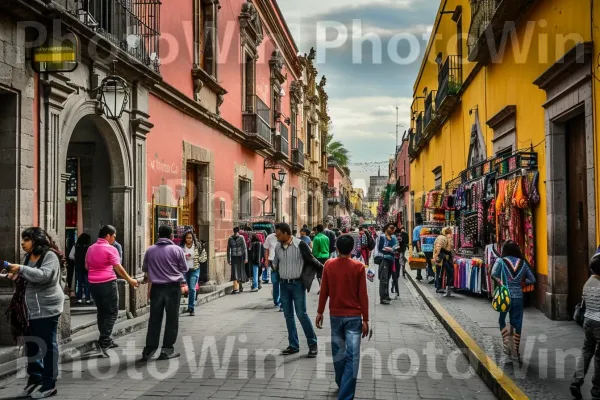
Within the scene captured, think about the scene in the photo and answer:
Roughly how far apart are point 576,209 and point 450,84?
335 inches

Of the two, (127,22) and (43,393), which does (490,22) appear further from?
(43,393)

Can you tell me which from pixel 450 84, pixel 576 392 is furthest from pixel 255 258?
pixel 576 392

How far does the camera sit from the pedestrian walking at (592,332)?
16.7 ft

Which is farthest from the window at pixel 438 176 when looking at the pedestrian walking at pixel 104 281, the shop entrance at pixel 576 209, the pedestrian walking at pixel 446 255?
the pedestrian walking at pixel 104 281

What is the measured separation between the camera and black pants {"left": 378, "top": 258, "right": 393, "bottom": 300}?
1248 cm

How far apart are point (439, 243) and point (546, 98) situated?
4.33m

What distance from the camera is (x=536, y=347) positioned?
7234mm

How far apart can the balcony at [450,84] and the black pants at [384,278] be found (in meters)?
6.17

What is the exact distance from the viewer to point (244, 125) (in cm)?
1878

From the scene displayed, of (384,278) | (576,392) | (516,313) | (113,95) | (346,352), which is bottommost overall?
(576,392)

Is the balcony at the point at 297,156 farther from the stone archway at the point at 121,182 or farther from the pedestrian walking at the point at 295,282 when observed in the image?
the pedestrian walking at the point at 295,282

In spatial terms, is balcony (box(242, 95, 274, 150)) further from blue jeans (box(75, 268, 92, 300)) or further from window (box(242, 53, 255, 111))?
blue jeans (box(75, 268, 92, 300))

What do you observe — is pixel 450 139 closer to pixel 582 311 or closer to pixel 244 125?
pixel 244 125

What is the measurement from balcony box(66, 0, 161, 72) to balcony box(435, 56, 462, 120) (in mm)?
8542
